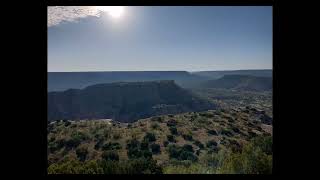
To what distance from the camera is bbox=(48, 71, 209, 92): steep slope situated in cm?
5219

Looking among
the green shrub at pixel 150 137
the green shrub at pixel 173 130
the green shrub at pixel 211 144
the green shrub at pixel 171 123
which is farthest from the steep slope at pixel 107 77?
the green shrub at pixel 150 137

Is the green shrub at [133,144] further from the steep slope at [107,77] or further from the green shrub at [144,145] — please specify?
the steep slope at [107,77]

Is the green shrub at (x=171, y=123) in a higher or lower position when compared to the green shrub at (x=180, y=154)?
higher

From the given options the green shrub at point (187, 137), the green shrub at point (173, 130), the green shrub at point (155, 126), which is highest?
the green shrub at point (155, 126)

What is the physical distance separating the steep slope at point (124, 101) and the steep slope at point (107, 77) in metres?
11.0

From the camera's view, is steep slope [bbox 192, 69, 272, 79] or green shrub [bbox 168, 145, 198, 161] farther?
steep slope [bbox 192, 69, 272, 79]

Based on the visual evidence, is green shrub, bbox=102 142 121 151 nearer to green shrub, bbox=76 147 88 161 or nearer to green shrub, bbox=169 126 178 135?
green shrub, bbox=76 147 88 161

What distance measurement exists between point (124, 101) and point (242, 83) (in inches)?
573

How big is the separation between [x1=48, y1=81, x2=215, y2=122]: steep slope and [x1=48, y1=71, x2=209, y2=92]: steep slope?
11026 mm

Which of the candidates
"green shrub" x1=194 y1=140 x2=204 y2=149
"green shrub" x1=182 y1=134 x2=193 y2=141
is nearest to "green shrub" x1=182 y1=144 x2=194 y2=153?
"green shrub" x1=194 y1=140 x2=204 y2=149

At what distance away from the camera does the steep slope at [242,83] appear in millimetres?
41688
